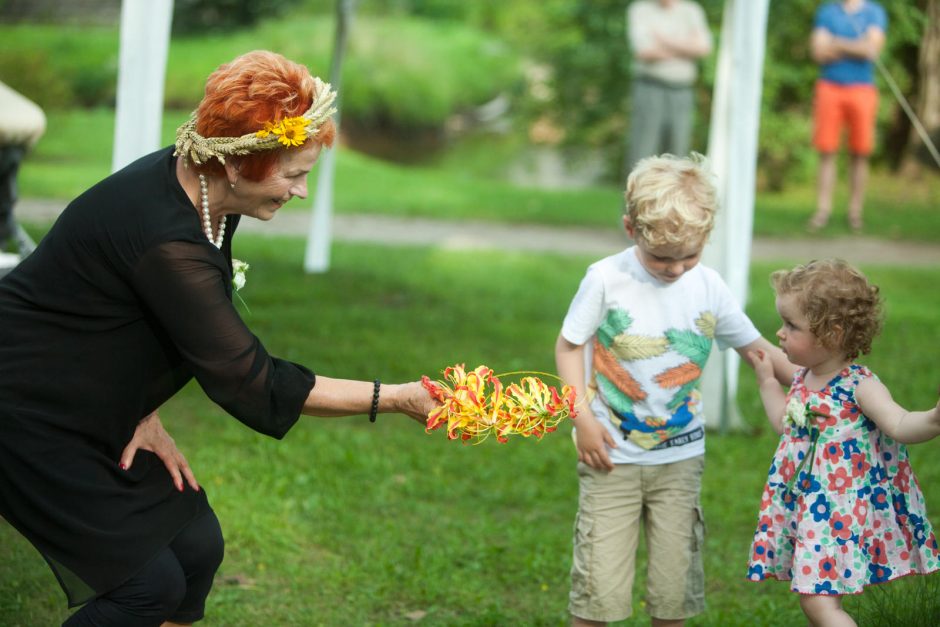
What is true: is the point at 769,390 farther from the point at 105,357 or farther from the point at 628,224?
the point at 105,357

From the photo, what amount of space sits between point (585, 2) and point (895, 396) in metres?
10.3

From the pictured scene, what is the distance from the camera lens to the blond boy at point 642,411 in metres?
3.69

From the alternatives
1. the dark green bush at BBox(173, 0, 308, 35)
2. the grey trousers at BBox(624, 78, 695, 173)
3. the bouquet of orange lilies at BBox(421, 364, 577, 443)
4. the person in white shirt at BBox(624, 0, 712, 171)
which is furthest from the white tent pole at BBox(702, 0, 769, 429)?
the dark green bush at BBox(173, 0, 308, 35)

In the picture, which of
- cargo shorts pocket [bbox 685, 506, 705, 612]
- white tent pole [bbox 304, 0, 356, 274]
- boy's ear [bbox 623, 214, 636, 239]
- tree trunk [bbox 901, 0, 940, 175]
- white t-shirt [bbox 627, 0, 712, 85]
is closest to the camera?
boy's ear [bbox 623, 214, 636, 239]

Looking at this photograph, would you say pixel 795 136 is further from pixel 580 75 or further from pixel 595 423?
pixel 595 423

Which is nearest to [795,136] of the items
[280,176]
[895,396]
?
[895,396]

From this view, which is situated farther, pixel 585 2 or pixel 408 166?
pixel 408 166

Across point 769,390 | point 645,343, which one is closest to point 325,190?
point 645,343

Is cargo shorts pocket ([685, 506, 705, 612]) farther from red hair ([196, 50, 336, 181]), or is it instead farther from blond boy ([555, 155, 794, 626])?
red hair ([196, 50, 336, 181])

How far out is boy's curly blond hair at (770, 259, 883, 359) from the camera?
3.32 metres

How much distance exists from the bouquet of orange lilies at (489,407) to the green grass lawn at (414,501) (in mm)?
1449

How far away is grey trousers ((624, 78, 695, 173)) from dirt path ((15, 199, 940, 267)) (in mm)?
1434

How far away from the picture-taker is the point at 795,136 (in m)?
16.5

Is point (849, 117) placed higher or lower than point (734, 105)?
lower
